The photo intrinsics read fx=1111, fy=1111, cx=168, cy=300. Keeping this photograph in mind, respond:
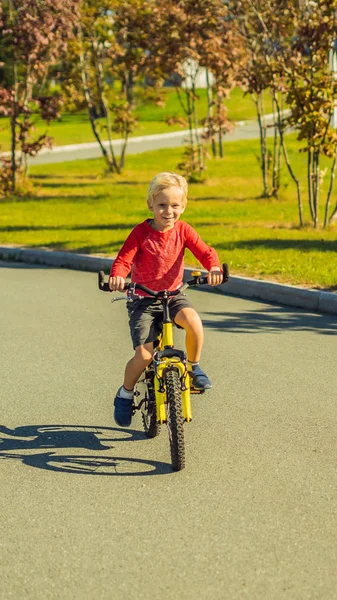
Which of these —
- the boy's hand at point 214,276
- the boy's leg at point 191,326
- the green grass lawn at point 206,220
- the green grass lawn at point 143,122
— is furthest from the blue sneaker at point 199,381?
the green grass lawn at point 143,122

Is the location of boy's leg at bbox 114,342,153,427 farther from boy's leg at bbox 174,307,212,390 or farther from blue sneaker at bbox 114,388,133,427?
boy's leg at bbox 174,307,212,390

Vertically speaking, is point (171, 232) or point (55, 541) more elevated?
point (171, 232)

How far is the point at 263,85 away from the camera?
18.5 metres

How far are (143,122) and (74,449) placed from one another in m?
49.8

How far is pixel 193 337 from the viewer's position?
6094mm

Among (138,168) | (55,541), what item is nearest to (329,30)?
(55,541)

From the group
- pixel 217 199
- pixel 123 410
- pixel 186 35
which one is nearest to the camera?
pixel 123 410

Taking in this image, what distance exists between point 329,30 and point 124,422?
1131cm

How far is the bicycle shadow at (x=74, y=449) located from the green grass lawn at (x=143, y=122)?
34.1m

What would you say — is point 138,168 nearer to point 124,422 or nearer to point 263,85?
point 263,85

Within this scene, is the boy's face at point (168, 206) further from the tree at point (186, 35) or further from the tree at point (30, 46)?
the tree at point (30, 46)

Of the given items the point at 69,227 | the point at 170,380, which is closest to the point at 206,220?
the point at 69,227

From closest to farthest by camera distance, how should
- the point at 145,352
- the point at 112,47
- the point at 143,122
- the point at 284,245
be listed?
the point at 145,352
the point at 284,245
the point at 112,47
the point at 143,122

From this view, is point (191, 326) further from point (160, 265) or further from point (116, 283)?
point (116, 283)
